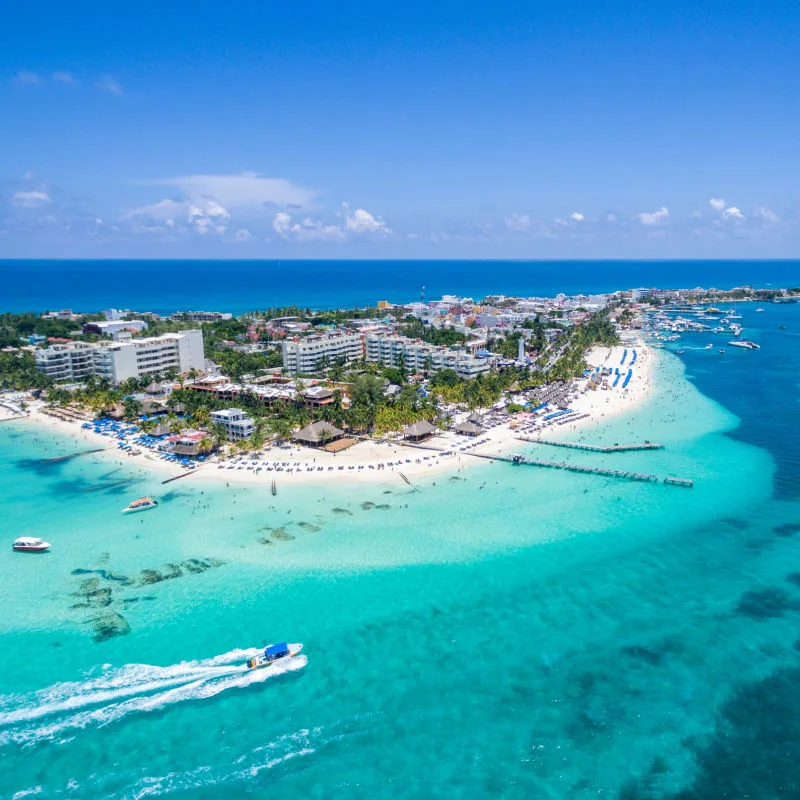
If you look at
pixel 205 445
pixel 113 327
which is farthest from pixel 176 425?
pixel 113 327

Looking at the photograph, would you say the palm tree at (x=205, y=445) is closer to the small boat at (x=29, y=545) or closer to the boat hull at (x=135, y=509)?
the boat hull at (x=135, y=509)

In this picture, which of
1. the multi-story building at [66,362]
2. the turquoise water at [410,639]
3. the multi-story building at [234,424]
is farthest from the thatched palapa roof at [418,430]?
the multi-story building at [66,362]

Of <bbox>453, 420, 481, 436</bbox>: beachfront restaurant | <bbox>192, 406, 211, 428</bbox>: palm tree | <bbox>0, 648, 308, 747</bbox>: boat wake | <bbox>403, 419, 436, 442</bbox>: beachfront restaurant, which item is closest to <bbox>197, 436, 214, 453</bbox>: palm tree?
<bbox>192, 406, 211, 428</bbox>: palm tree

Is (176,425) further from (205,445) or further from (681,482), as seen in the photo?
(681,482)

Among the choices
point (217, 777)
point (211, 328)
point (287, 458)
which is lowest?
point (217, 777)

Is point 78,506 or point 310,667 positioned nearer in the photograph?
point 310,667

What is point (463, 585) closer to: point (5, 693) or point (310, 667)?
point (310, 667)

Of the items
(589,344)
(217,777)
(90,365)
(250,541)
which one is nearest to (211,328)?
(90,365)
